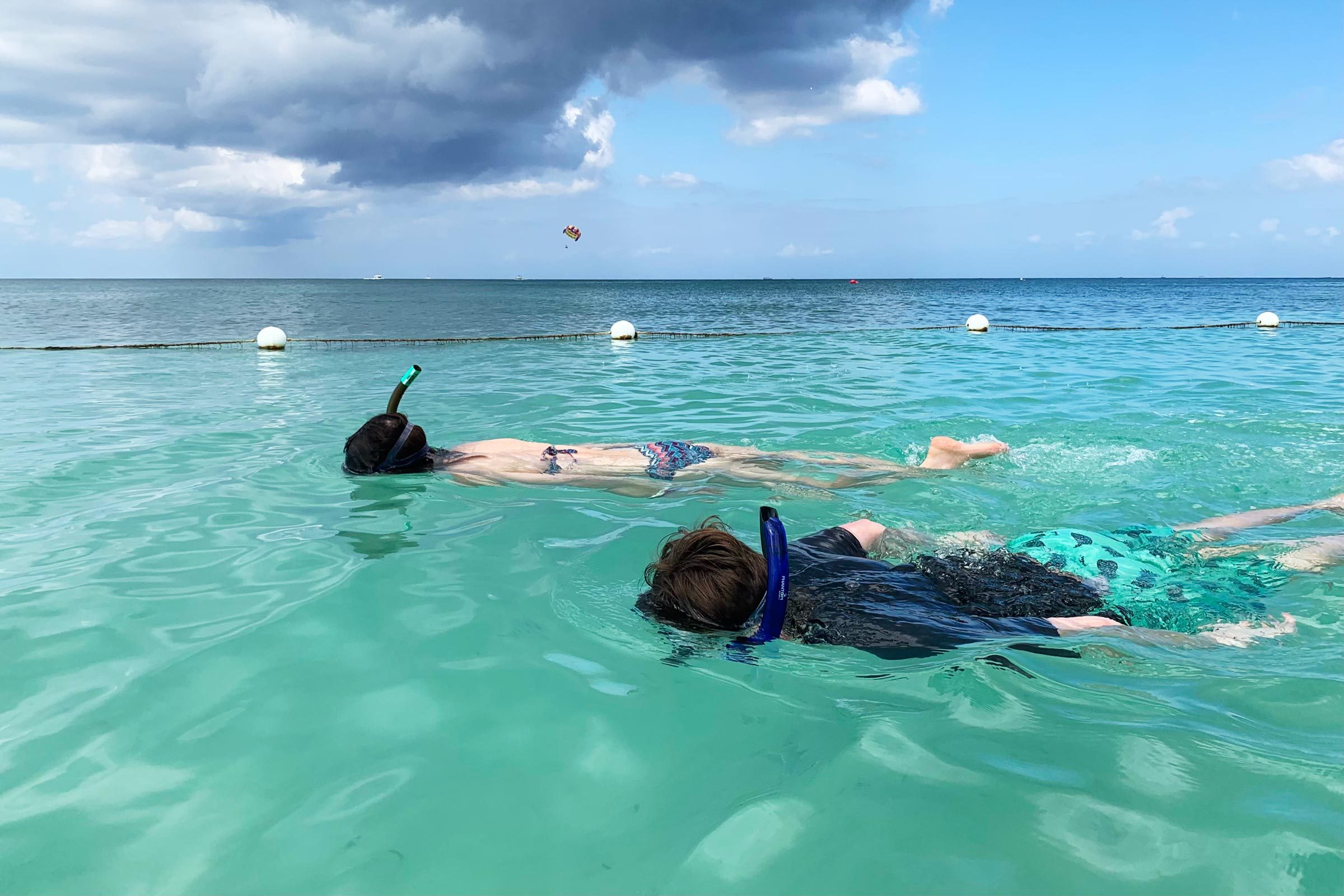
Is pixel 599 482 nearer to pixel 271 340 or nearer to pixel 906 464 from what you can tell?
pixel 906 464

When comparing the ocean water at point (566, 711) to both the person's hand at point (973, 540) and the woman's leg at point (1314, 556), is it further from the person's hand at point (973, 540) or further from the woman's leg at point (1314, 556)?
the person's hand at point (973, 540)

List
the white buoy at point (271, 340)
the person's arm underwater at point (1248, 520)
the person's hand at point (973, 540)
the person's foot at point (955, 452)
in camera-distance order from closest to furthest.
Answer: the person's hand at point (973, 540), the person's arm underwater at point (1248, 520), the person's foot at point (955, 452), the white buoy at point (271, 340)

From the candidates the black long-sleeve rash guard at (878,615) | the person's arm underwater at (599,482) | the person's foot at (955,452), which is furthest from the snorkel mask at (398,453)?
the person's foot at (955,452)

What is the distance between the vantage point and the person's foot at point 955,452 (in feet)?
19.7

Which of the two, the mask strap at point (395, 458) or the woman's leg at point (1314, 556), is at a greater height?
the mask strap at point (395, 458)

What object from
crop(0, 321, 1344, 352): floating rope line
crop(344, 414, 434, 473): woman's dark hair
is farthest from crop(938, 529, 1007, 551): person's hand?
crop(0, 321, 1344, 352): floating rope line

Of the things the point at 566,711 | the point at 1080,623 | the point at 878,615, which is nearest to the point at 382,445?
the point at 566,711

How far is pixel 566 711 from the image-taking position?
8.70ft

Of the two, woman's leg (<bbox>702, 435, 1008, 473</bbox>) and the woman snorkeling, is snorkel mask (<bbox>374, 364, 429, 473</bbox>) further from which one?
woman's leg (<bbox>702, 435, 1008, 473</bbox>)

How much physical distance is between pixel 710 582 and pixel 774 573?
0.86 ft

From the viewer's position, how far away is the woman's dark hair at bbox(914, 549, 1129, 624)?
315 centimetres

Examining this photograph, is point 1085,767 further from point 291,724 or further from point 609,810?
point 291,724

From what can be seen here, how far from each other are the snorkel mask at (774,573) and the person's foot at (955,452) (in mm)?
3658

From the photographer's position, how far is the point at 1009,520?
496 centimetres
